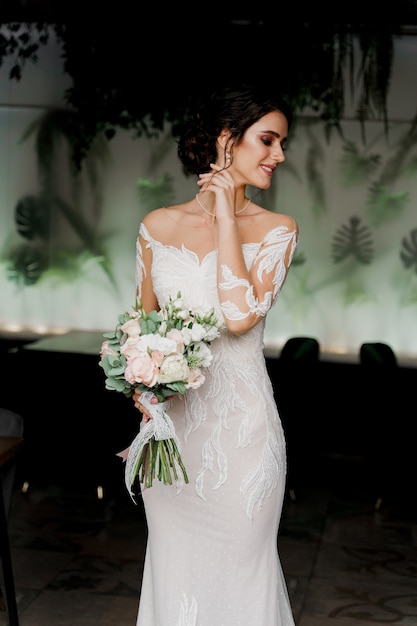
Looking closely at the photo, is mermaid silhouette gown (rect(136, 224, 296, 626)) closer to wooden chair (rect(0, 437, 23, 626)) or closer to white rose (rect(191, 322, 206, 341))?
white rose (rect(191, 322, 206, 341))

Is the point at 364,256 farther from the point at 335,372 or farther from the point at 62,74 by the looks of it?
the point at 62,74

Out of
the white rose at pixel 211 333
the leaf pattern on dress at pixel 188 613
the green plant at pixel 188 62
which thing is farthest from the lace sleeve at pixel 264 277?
the green plant at pixel 188 62

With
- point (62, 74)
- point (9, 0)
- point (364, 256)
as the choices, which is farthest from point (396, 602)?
point (62, 74)

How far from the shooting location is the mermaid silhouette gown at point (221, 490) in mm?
2775

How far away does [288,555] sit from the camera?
15.9 feet

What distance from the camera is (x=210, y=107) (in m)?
2.89

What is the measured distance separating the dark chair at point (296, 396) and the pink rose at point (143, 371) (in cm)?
334

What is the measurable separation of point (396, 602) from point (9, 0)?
433cm

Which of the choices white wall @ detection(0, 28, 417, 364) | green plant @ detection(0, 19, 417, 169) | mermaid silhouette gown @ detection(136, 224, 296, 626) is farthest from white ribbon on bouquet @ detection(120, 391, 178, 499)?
→ white wall @ detection(0, 28, 417, 364)

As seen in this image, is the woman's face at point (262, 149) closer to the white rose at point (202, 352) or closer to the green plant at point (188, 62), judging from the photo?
the white rose at point (202, 352)

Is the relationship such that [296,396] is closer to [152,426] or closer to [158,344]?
[152,426]

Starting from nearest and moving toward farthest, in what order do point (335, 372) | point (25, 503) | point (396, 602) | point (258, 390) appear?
point (258, 390)
point (396, 602)
point (25, 503)
point (335, 372)

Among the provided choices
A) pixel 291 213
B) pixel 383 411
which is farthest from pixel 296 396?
pixel 291 213

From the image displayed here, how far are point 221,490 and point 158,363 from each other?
1.67ft
